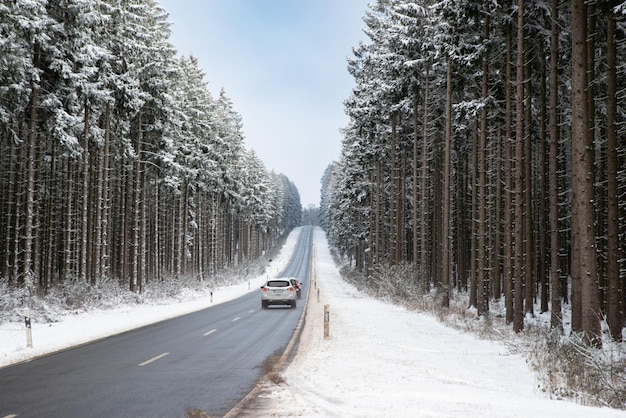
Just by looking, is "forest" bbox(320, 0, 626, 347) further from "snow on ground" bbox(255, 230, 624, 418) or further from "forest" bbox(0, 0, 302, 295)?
"forest" bbox(0, 0, 302, 295)

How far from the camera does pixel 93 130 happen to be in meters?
25.7

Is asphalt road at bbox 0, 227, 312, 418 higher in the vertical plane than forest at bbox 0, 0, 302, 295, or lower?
lower

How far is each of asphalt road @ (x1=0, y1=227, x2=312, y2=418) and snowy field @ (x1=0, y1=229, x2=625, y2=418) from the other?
37.3 inches

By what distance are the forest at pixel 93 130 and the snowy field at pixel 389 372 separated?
6.91 m

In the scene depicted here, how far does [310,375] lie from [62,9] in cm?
1958

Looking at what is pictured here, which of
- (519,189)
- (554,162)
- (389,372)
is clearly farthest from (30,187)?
(554,162)

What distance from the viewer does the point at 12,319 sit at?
17922 mm

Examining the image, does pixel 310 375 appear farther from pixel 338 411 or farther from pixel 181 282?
pixel 181 282

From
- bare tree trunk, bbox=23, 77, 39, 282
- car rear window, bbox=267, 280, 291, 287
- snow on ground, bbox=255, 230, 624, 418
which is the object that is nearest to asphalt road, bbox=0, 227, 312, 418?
snow on ground, bbox=255, 230, 624, 418

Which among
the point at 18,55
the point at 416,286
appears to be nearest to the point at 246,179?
the point at 416,286

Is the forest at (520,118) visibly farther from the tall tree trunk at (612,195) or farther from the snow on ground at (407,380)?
the snow on ground at (407,380)

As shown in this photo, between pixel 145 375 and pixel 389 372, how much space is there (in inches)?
196

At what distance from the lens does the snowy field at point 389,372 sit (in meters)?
7.25

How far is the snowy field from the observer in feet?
23.8
